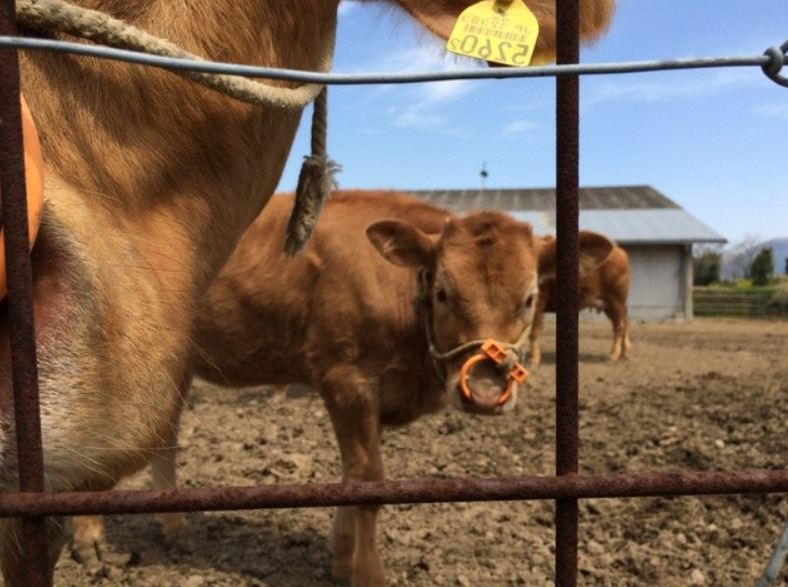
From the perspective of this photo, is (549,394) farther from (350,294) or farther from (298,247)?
(298,247)

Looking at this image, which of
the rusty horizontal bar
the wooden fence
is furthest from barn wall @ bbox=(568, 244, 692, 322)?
the rusty horizontal bar

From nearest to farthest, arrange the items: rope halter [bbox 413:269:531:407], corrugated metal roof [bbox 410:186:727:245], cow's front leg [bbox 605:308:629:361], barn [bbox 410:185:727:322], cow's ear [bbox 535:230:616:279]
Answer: rope halter [bbox 413:269:531:407] < cow's ear [bbox 535:230:616:279] < cow's front leg [bbox 605:308:629:361] < barn [bbox 410:185:727:322] < corrugated metal roof [bbox 410:186:727:245]

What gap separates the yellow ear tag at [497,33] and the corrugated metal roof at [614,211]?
73.4ft

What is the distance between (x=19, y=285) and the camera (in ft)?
3.54

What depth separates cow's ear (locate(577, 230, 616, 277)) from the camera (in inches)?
169

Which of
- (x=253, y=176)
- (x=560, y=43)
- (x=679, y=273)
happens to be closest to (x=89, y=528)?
(x=253, y=176)

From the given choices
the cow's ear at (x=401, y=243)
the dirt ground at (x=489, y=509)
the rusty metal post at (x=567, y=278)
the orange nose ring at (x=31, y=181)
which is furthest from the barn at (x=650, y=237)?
the orange nose ring at (x=31, y=181)

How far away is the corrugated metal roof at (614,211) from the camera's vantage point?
1089 inches

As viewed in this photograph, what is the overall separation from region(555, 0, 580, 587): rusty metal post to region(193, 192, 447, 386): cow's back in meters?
3.02

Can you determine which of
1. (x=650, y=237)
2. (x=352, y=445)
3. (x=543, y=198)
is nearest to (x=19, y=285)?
(x=352, y=445)

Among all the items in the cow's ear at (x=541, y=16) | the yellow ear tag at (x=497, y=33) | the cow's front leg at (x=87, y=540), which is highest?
the cow's ear at (x=541, y=16)

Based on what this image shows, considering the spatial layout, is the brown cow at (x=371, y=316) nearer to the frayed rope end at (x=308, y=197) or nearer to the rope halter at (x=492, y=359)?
the rope halter at (x=492, y=359)

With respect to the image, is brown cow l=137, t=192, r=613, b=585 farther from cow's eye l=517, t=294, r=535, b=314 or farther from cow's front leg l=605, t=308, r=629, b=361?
cow's front leg l=605, t=308, r=629, b=361

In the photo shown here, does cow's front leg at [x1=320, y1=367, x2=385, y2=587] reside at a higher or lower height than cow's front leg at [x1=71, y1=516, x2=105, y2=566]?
higher
